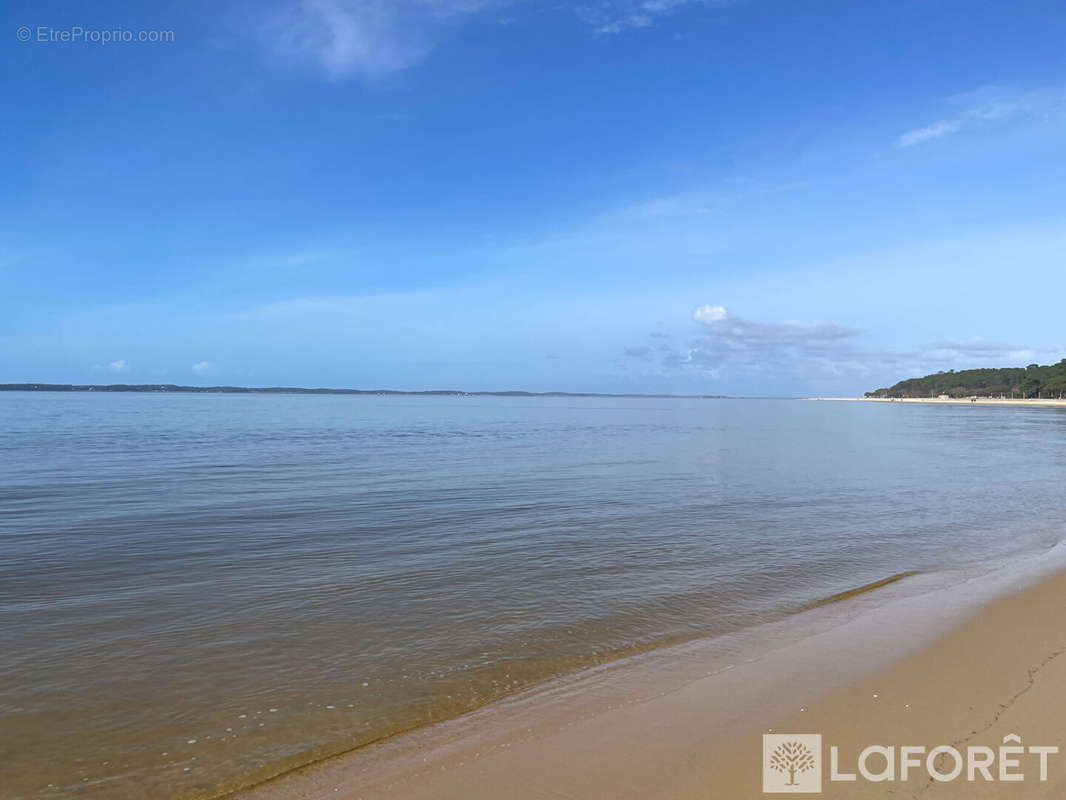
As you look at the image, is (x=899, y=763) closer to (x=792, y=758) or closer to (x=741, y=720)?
(x=792, y=758)

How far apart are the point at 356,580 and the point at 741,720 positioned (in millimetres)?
5920

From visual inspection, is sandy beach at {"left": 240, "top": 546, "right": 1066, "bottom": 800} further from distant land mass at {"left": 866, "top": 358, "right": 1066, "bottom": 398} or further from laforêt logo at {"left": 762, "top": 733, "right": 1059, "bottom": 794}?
distant land mass at {"left": 866, "top": 358, "right": 1066, "bottom": 398}

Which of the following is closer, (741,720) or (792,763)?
(792,763)

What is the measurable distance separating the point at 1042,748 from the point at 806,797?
1994 millimetres

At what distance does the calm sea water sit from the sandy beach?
508 mm

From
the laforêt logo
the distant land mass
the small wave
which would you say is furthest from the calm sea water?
the distant land mass

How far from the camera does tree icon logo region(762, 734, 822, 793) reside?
427 cm

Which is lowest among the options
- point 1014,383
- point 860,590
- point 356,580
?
point 860,590

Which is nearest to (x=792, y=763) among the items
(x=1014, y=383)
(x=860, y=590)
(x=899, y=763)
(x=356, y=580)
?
(x=899, y=763)

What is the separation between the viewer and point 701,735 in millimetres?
4910

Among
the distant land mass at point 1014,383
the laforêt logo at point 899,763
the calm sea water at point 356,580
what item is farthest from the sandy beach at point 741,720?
the distant land mass at point 1014,383

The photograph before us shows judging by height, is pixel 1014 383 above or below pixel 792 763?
above

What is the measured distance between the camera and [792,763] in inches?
180

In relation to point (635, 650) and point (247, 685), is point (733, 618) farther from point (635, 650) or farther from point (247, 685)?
point (247, 685)
